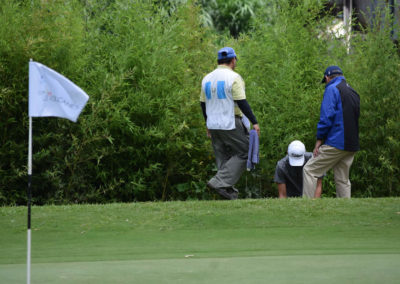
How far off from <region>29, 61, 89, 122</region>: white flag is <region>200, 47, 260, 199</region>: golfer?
345 centimetres

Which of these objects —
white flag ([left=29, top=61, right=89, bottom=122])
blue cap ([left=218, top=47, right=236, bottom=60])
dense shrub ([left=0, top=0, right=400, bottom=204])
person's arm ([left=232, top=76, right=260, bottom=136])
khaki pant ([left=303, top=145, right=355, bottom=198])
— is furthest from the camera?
dense shrub ([left=0, top=0, right=400, bottom=204])

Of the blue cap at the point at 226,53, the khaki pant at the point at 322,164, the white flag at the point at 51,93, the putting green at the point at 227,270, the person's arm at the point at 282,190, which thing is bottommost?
the putting green at the point at 227,270

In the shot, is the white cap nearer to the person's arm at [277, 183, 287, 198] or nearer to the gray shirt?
the gray shirt

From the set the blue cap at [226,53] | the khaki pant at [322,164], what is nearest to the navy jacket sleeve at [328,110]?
the khaki pant at [322,164]

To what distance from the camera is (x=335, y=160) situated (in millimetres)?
7840

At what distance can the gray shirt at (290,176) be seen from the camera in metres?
8.02

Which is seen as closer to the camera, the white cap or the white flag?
the white flag

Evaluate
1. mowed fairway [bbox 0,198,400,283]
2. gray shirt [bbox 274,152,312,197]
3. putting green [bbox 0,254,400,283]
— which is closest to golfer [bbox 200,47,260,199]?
gray shirt [bbox 274,152,312,197]

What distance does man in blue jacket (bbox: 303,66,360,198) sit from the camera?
7699mm

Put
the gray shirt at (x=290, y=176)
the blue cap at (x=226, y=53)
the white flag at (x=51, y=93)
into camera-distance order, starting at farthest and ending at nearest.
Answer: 1. the gray shirt at (x=290, y=176)
2. the blue cap at (x=226, y=53)
3. the white flag at (x=51, y=93)

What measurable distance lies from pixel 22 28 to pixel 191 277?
→ 5375mm

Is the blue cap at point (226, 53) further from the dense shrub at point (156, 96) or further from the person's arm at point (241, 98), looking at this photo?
the dense shrub at point (156, 96)

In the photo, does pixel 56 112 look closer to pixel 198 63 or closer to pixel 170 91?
pixel 170 91

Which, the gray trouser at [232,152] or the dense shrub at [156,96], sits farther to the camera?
the dense shrub at [156,96]
